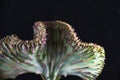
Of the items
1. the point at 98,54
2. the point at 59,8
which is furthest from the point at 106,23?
the point at 98,54

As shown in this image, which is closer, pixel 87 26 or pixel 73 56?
pixel 73 56

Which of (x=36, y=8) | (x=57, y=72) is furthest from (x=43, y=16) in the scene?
(x=57, y=72)

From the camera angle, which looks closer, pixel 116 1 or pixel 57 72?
pixel 57 72

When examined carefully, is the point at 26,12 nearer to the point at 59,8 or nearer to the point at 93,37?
the point at 59,8

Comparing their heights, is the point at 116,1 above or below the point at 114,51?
above

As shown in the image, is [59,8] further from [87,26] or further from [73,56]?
[73,56]

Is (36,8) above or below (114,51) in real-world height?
above
